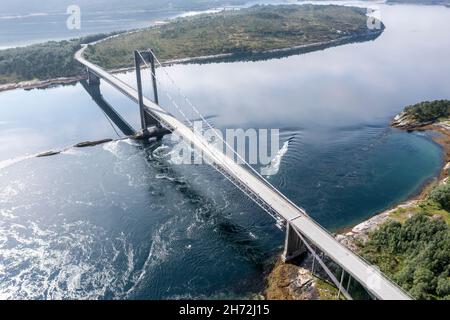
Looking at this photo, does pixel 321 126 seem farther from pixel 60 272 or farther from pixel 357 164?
pixel 60 272

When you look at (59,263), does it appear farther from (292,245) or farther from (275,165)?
(275,165)

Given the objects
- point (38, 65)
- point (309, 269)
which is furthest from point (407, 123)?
point (38, 65)

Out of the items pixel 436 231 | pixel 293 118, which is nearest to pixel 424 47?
pixel 293 118

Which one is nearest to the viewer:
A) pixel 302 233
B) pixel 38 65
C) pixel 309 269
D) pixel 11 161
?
pixel 302 233

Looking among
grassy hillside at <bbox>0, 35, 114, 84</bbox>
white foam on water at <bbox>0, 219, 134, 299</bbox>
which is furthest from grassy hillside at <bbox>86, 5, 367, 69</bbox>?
white foam on water at <bbox>0, 219, 134, 299</bbox>

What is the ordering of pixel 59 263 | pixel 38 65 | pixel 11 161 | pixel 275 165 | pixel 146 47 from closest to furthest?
pixel 59 263
pixel 275 165
pixel 11 161
pixel 38 65
pixel 146 47

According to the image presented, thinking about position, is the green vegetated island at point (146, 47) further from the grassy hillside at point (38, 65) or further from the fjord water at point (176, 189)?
the fjord water at point (176, 189)

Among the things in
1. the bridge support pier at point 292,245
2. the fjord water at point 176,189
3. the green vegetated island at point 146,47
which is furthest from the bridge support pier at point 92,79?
the bridge support pier at point 292,245
